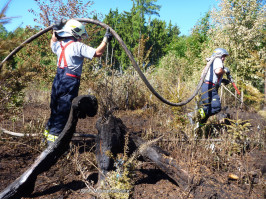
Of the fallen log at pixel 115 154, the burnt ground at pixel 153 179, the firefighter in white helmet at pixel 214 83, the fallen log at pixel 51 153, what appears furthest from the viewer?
the firefighter in white helmet at pixel 214 83

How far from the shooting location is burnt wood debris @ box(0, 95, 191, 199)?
7.28 feet

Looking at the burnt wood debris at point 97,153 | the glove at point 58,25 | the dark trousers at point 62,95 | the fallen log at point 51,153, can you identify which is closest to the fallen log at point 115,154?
the burnt wood debris at point 97,153

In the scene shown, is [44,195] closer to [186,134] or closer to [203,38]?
[186,134]

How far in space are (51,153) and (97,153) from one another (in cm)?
52

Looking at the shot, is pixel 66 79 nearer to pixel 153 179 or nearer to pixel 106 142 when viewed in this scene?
pixel 106 142

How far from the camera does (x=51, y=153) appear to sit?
237cm

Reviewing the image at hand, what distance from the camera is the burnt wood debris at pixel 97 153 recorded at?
87.4 inches

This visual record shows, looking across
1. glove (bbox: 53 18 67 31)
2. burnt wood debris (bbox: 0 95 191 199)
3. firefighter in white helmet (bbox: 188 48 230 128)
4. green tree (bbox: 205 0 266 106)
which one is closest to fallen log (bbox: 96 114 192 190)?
burnt wood debris (bbox: 0 95 191 199)

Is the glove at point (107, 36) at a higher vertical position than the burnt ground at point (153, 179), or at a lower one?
higher

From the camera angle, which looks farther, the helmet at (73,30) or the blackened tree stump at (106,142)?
the helmet at (73,30)

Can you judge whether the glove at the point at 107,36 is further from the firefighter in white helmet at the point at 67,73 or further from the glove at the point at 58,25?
the glove at the point at 58,25

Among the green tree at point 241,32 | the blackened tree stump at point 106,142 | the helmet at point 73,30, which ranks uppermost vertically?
the green tree at point 241,32

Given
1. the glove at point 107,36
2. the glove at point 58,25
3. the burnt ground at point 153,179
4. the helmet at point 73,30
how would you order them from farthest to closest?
the glove at point 58,25 → the helmet at point 73,30 → the glove at point 107,36 → the burnt ground at point 153,179

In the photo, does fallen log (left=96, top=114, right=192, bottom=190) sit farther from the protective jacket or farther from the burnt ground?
the protective jacket
